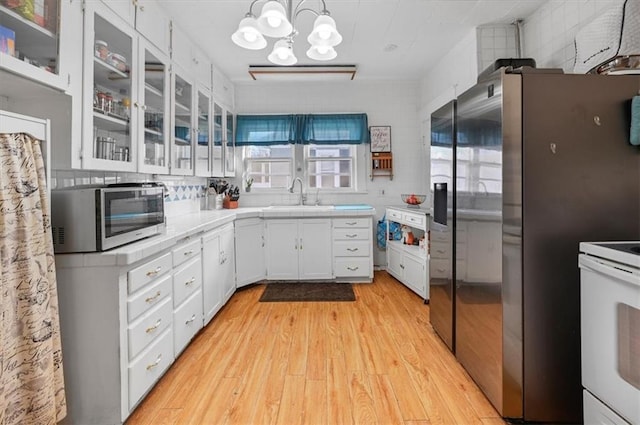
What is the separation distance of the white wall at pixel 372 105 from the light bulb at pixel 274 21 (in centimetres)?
260

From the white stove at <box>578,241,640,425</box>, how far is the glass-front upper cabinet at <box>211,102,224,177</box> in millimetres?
3304

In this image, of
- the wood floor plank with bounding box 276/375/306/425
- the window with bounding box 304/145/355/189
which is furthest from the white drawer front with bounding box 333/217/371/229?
the wood floor plank with bounding box 276/375/306/425

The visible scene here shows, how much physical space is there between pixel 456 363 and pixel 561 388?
66cm

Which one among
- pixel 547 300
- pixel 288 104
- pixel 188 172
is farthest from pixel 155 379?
pixel 288 104

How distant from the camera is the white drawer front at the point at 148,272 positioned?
1.57 metres

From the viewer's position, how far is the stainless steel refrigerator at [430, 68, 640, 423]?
1457 millimetres

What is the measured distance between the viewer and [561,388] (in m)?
1.48

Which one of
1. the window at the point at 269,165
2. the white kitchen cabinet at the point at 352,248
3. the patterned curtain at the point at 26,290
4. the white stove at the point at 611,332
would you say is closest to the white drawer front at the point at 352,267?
the white kitchen cabinet at the point at 352,248

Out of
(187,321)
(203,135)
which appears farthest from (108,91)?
(187,321)

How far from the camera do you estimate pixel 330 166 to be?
4.50m

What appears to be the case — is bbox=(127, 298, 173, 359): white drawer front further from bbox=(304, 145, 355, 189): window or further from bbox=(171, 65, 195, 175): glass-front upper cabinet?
bbox=(304, 145, 355, 189): window

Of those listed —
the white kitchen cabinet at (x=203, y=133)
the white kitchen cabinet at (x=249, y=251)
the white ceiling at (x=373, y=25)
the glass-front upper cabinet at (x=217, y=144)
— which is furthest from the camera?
the glass-front upper cabinet at (x=217, y=144)

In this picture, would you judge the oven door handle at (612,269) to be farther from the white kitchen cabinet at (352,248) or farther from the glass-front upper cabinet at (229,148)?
the glass-front upper cabinet at (229,148)

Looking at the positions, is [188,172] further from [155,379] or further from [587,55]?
[587,55]
